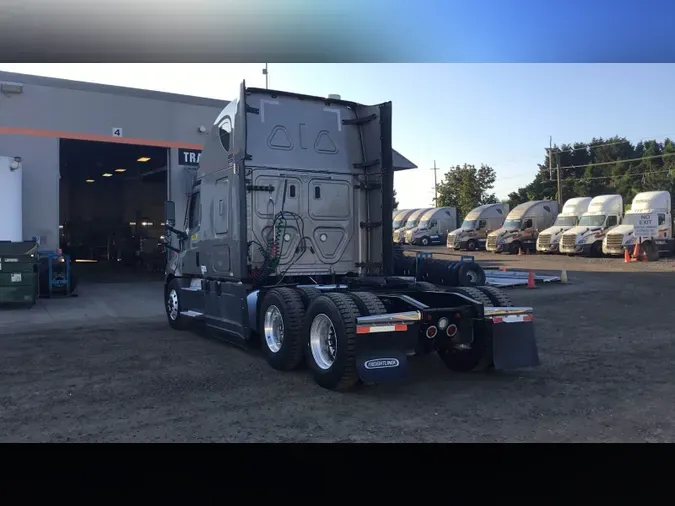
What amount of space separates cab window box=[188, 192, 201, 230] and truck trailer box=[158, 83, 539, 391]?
5cm

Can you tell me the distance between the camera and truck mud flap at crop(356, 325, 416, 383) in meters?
6.25

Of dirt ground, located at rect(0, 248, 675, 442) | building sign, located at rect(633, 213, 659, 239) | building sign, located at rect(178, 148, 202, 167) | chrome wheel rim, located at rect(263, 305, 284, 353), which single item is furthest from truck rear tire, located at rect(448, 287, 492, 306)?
building sign, located at rect(633, 213, 659, 239)

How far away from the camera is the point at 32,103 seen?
58.7 feet

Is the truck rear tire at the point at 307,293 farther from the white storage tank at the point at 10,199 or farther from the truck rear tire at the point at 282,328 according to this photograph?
the white storage tank at the point at 10,199

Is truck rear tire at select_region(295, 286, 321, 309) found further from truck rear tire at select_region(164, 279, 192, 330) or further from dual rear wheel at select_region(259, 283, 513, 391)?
truck rear tire at select_region(164, 279, 192, 330)

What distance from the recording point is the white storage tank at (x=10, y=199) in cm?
1580

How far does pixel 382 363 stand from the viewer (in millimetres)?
6297

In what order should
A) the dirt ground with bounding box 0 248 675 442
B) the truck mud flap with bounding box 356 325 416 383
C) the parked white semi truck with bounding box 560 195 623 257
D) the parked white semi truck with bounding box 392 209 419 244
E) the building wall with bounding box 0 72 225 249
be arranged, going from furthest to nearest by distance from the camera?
1. the parked white semi truck with bounding box 392 209 419 244
2. the parked white semi truck with bounding box 560 195 623 257
3. the building wall with bounding box 0 72 225 249
4. the truck mud flap with bounding box 356 325 416 383
5. the dirt ground with bounding box 0 248 675 442

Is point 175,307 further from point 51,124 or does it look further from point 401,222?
point 401,222

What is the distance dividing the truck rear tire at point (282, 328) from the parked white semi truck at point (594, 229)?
28.7 meters

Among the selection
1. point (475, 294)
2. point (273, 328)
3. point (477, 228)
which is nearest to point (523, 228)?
point (477, 228)

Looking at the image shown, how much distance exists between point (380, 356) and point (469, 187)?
54.7 metres
